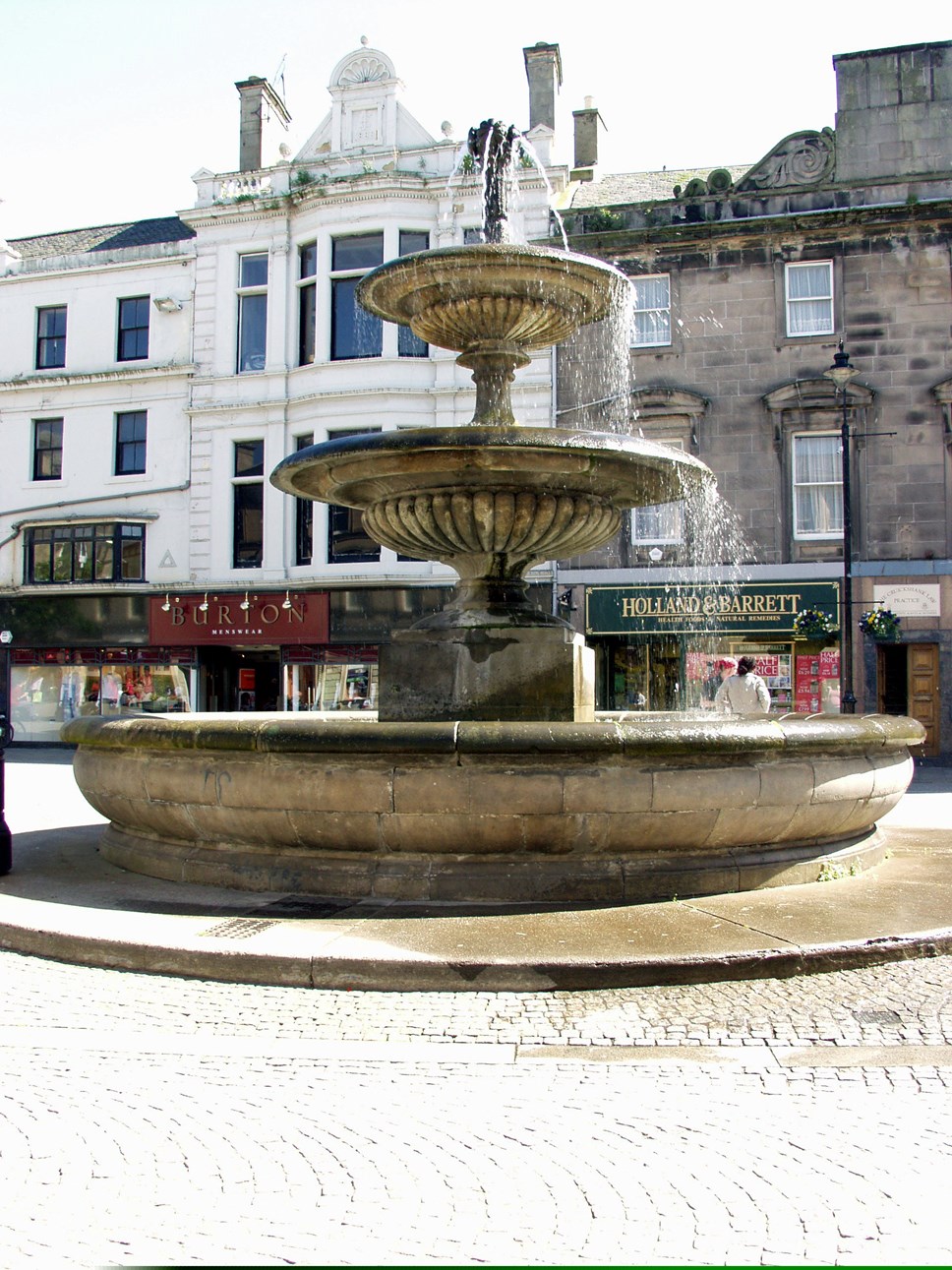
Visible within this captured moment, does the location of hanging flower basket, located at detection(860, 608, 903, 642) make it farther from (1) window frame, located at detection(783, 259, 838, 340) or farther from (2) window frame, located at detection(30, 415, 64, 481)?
(2) window frame, located at detection(30, 415, 64, 481)

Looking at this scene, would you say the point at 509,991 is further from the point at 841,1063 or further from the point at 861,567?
the point at 861,567

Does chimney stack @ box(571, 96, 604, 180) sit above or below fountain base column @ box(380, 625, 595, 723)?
above

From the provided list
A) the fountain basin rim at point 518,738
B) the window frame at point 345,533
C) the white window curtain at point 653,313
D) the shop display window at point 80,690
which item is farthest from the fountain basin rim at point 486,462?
the shop display window at point 80,690

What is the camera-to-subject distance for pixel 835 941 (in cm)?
573

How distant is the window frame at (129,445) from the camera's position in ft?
91.8

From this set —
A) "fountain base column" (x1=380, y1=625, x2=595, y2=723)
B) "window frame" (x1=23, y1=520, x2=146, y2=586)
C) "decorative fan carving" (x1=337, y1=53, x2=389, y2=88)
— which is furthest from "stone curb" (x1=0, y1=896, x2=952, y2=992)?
"decorative fan carving" (x1=337, y1=53, x2=389, y2=88)

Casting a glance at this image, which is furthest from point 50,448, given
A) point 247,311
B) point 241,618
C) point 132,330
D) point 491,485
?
point 491,485

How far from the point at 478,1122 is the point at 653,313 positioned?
909 inches

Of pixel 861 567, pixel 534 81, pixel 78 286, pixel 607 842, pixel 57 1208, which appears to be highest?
pixel 534 81

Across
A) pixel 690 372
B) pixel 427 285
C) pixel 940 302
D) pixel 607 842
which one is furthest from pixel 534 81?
pixel 607 842

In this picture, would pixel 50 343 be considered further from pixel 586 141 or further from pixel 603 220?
pixel 586 141

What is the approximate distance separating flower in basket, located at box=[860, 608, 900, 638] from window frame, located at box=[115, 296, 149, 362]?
18.1 metres

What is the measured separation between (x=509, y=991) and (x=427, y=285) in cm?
579

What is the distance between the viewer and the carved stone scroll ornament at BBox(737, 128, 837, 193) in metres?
24.3
